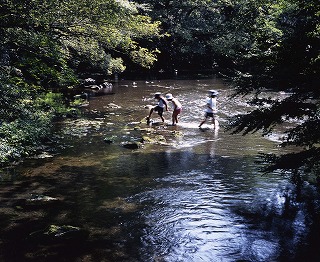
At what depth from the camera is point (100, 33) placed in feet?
39.5

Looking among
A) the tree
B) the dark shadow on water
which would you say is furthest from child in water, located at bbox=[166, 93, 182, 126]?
the tree

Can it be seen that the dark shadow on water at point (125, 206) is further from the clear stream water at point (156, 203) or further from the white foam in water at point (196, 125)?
the white foam in water at point (196, 125)

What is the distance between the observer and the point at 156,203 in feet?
26.4

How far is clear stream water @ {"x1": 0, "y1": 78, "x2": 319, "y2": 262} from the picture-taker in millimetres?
6105

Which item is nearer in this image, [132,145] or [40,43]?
[40,43]

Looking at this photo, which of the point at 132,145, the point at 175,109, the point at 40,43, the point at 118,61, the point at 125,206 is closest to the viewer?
the point at 125,206

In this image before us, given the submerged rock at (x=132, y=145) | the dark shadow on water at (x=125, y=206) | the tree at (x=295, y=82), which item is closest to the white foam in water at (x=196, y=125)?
the submerged rock at (x=132, y=145)

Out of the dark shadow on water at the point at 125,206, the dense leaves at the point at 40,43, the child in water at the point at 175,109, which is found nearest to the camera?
the dark shadow on water at the point at 125,206

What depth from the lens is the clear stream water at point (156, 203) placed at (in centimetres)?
611

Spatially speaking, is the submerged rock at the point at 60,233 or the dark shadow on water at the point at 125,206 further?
the submerged rock at the point at 60,233

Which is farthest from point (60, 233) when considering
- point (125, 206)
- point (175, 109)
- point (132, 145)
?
point (175, 109)

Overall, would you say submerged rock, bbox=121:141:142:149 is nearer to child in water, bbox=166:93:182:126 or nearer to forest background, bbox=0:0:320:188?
forest background, bbox=0:0:320:188

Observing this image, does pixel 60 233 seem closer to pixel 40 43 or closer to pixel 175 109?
pixel 40 43

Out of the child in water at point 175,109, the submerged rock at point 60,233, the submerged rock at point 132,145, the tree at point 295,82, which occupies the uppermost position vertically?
the tree at point 295,82
